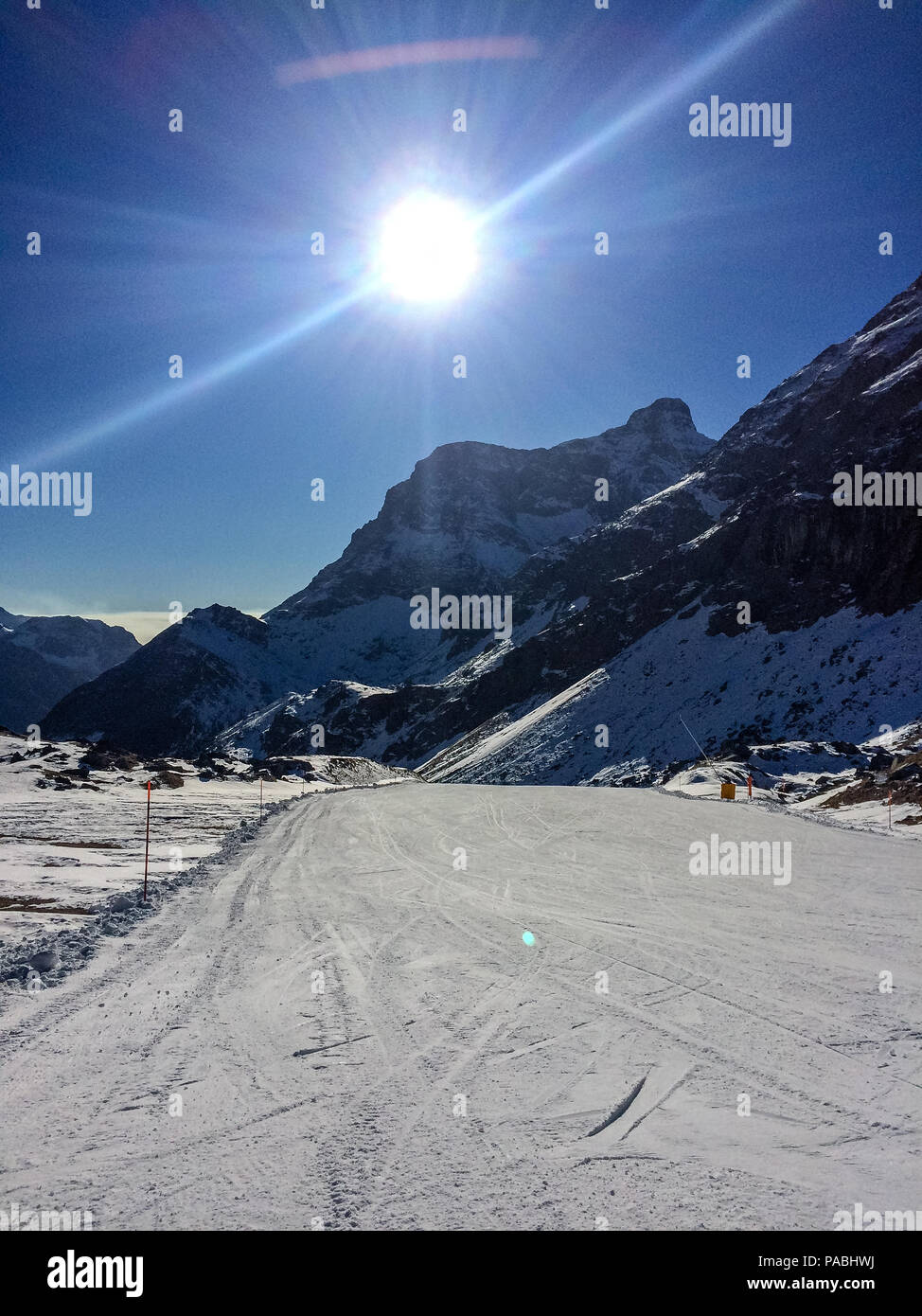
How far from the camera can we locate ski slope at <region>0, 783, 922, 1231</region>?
14.2ft

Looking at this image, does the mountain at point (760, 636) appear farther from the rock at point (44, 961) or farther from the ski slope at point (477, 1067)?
the rock at point (44, 961)

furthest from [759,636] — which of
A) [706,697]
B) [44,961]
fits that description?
[44,961]

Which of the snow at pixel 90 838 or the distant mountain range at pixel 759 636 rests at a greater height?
the distant mountain range at pixel 759 636

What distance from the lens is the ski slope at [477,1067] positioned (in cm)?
432

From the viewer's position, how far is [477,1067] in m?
5.95

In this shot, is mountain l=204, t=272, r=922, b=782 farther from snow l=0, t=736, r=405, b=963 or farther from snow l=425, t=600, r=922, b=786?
snow l=0, t=736, r=405, b=963

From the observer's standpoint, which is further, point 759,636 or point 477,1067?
point 759,636

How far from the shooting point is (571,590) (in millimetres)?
161625

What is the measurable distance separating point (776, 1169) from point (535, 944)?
17.0 feet

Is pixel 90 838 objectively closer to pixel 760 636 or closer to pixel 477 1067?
pixel 477 1067

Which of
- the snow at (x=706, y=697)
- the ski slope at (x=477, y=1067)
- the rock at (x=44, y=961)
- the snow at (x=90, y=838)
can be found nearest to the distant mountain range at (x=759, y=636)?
the snow at (x=706, y=697)

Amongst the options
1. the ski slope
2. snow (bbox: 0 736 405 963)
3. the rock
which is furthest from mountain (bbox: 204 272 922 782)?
the rock

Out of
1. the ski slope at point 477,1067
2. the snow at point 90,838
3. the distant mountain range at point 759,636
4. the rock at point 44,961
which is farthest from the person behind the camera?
the distant mountain range at point 759,636
